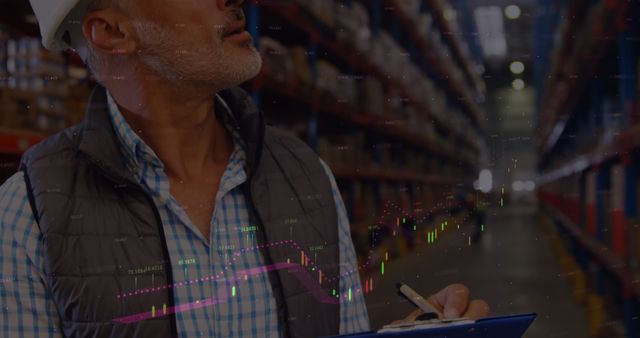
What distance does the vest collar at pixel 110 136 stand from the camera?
0.49m

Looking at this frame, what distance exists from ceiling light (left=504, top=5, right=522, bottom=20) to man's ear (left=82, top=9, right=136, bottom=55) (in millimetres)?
373

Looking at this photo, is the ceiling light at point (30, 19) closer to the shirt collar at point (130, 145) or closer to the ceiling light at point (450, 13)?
the shirt collar at point (130, 145)

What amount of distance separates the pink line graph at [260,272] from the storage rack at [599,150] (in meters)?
0.35

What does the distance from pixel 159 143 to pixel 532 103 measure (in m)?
0.37

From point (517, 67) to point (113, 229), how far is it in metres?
0.44

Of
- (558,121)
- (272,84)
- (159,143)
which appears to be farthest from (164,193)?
(558,121)

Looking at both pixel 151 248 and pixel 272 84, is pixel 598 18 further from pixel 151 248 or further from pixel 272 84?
pixel 151 248

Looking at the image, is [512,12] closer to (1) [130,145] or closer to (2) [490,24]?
(2) [490,24]

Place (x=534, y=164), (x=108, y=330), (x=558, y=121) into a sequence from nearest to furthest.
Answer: (x=108, y=330) < (x=534, y=164) < (x=558, y=121)

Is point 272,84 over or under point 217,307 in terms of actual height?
over

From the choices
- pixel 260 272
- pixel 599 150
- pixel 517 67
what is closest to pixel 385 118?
pixel 517 67

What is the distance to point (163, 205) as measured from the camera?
530 mm

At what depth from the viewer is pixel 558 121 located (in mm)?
3068

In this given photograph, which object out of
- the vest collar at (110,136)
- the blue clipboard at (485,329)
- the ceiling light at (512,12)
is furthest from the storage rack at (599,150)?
the blue clipboard at (485,329)
